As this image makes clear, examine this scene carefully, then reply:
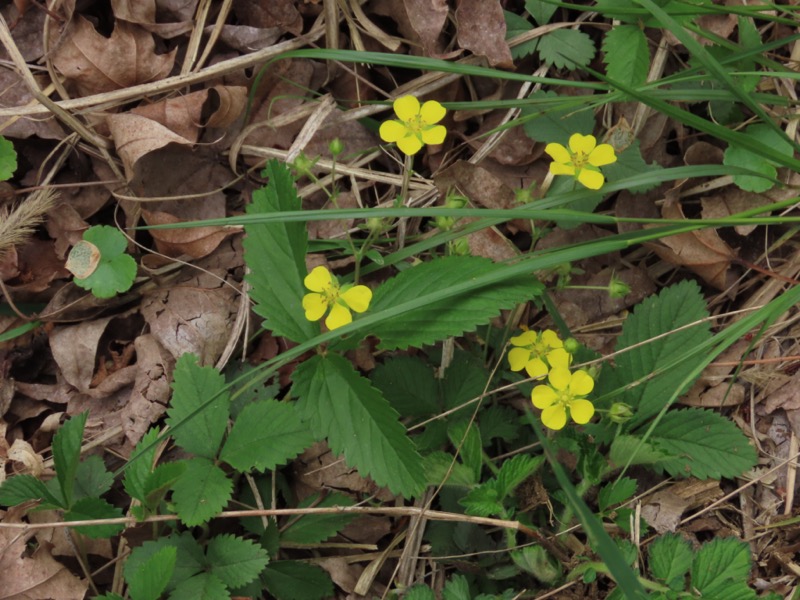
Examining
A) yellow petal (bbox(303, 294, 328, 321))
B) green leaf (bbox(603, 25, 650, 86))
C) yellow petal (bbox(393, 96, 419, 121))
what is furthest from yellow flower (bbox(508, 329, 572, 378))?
green leaf (bbox(603, 25, 650, 86))

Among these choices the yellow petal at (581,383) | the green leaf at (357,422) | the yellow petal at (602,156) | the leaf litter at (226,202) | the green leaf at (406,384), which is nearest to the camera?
the green leaf at (357,422)

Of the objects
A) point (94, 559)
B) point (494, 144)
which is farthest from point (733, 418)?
point (94, 559)

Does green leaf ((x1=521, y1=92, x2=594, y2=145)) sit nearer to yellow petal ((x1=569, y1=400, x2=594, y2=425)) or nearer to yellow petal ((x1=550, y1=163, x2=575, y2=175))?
yellow petal ((x1=550, y1=163, x2=575, y2=175))

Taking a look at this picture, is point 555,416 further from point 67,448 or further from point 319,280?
point 67,448

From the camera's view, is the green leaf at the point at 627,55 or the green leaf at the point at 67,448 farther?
the green leaf at the point at 627,55

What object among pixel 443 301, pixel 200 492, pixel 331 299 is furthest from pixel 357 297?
pixel 200 492

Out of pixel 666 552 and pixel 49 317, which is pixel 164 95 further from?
pixel 666 552

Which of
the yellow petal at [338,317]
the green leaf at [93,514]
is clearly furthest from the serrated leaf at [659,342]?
the green leaf at [93,514]

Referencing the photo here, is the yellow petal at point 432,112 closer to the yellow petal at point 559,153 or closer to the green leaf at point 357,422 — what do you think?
the yellow petal at point 559,153
